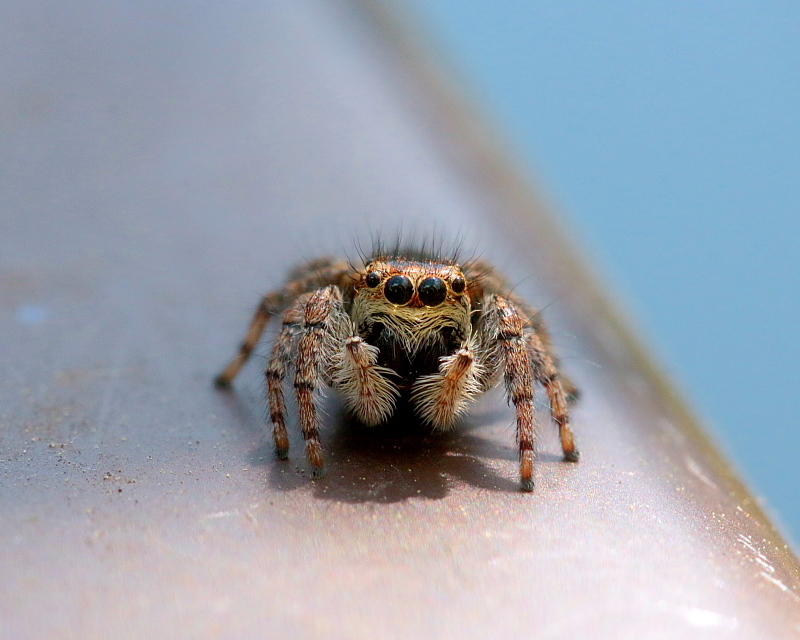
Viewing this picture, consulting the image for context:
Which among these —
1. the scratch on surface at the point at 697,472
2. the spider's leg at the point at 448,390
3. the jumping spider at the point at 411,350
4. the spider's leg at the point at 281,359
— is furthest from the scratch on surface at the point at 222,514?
the scratch on surface at the point at 697,472

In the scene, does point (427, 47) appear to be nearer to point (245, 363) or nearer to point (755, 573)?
point (245, 363)

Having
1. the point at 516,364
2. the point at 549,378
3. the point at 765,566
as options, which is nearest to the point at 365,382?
the point at 516,364

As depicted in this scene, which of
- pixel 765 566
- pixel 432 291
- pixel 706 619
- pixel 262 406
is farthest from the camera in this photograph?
pixel 262 406

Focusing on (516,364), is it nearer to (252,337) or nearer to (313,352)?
(313,352)

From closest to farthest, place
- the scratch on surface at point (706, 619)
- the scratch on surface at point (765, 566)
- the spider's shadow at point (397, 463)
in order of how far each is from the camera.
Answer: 1. the scratch on surface at point (706, 619)
2. the scratch on surface at point (765, 566)
3. the spider's shadow at point (397, 463)

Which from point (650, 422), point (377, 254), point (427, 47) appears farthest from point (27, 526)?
point (427, 47)

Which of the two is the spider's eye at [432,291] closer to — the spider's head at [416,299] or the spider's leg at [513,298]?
the spider's head at [416,299]
